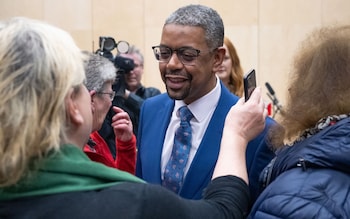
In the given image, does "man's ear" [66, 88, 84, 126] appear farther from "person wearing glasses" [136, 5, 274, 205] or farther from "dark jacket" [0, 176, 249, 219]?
"person wearing glasses" [136, 5, 274, 205]

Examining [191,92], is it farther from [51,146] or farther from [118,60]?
[118,60]

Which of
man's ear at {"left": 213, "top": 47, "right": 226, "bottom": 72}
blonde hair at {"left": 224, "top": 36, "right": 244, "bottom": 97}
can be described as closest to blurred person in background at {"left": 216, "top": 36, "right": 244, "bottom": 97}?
blonde hair at {"left": 224, "top": 36, "right": 244, "bottom": 97}

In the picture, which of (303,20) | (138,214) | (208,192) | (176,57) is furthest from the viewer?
(303,20)

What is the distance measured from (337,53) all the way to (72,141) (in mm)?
802

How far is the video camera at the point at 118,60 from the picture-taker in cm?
473

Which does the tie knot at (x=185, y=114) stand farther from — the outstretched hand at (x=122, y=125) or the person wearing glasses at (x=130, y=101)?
the person wearing glasses at (x=130, y=101)

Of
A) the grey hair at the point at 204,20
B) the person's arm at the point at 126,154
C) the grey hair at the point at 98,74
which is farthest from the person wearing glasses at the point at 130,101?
the grey hair at the point at 204,20

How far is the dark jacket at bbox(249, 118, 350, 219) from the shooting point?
5.17 feet

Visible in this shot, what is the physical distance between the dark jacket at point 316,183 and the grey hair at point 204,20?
947mm

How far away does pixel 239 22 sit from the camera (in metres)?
8.18

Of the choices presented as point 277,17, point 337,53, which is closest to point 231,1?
point 277,17

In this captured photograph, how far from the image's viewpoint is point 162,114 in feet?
8.87

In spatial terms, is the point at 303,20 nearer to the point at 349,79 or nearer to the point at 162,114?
the point at 162,114

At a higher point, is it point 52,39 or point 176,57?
point 52,39
